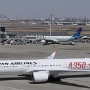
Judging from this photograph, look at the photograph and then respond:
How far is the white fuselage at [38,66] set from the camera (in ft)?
123

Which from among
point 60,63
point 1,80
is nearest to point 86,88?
point 60,63

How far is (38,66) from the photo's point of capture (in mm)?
37688

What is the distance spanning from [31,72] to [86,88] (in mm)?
7843

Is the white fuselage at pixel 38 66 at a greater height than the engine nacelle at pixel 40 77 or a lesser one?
greater

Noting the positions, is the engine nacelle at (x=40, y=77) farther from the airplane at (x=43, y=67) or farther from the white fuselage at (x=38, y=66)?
the white fuselage at (x=38, y=66)

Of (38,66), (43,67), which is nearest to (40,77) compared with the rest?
(43,67)

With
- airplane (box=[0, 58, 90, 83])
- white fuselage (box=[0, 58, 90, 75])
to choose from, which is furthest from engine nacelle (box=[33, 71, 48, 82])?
white fuselage (box=[0, 58, 90, 75])

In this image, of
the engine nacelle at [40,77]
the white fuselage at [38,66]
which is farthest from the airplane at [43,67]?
the engine nacelle at [40,77]

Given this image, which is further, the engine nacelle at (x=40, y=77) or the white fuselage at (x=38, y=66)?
the white fuselage at (x=38, y=66)

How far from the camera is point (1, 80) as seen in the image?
38781mm

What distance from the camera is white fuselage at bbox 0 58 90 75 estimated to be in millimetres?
37375

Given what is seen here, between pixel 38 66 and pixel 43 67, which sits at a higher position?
pixel 38 66

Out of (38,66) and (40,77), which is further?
(38,66)

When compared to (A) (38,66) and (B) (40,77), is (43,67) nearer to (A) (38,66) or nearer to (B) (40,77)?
(A) (38,66)
